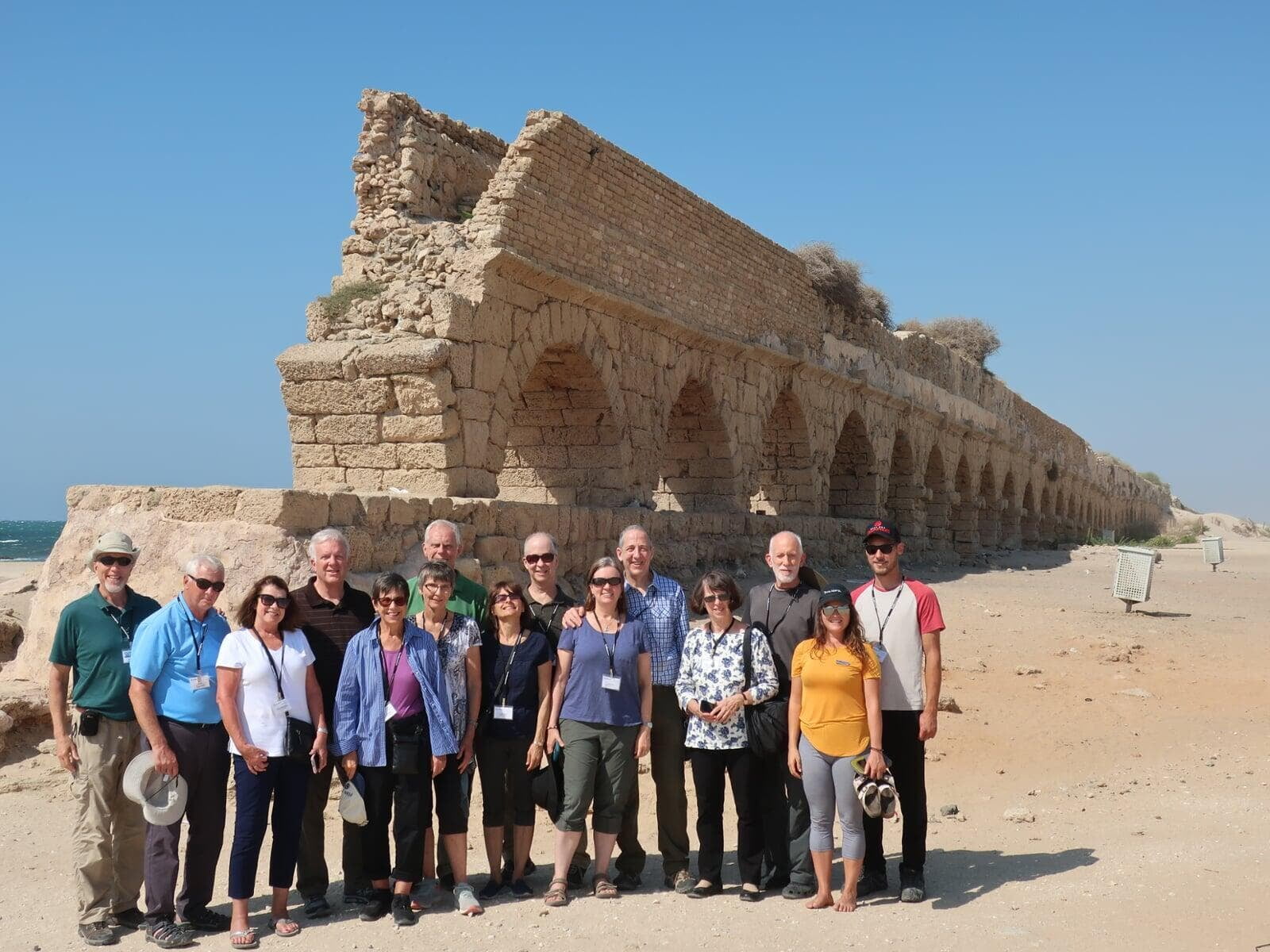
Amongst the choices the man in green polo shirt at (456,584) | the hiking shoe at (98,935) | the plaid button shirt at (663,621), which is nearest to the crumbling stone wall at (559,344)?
the man in green polo shirt at (456,584)

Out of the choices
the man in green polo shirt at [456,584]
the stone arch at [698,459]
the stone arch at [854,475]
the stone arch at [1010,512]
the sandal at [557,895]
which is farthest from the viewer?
the stone arch at [1010,512]

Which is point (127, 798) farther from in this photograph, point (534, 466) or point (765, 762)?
point (534, 466)

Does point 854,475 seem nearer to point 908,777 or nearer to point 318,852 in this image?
point 908,777

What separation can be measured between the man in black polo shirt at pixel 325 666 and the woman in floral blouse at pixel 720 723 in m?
1.33

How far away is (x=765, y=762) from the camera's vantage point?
14.5 feet

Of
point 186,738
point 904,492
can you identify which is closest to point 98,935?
point 186,738

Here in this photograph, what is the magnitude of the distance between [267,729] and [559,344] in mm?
7097

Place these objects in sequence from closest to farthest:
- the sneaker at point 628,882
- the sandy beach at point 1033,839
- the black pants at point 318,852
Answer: the sandy beach at point 1033,839 → the black pants at point 318,852 → the sneaker at point 628,882

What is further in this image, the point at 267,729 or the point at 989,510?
the point at 989,510

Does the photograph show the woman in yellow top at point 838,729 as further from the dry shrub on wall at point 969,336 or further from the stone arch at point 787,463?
the dry shrub on wall at point 969,336

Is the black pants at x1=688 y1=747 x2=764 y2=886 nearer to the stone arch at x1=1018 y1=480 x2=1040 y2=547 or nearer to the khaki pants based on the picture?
the khaki pants

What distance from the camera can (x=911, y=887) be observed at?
4.28 metres

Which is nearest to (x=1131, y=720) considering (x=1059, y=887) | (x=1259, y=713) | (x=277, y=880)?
(x=1259, y=713)

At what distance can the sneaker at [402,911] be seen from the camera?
414 centimetres
